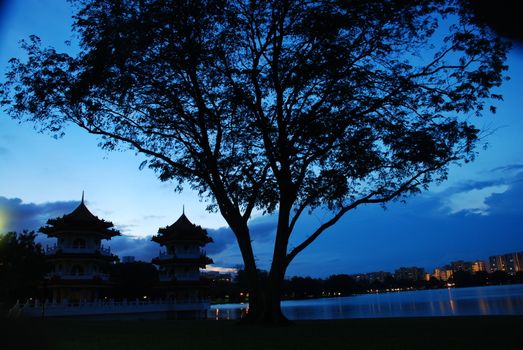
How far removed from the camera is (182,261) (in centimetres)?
5091

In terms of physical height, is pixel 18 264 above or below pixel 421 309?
above

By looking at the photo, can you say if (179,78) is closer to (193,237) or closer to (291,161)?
(291,161)

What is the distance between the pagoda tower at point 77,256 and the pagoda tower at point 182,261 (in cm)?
657

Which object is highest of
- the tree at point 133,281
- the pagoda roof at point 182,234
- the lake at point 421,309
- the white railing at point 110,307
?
the pagoda roof at point 182,234

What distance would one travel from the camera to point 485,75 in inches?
648

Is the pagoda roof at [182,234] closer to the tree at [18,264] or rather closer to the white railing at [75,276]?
the white railing at [75,276]

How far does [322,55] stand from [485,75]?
19.9 ft

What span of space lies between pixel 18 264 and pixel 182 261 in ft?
53.9

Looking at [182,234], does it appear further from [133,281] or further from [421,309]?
[421,309]

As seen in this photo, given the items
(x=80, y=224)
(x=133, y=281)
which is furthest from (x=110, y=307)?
(x=133, y=281)

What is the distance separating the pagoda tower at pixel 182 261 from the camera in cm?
5084

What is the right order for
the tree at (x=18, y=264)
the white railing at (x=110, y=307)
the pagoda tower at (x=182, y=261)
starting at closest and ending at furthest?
the white railing at (x=110, y=307)
the tree at (x=18, y=264)
the pagoda tower at (x=182, y=261)

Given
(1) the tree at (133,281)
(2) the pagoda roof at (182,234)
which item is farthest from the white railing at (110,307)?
(1) the tree at (133,281)

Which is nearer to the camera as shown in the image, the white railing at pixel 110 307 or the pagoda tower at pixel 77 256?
the white railing at pixel 110 307
